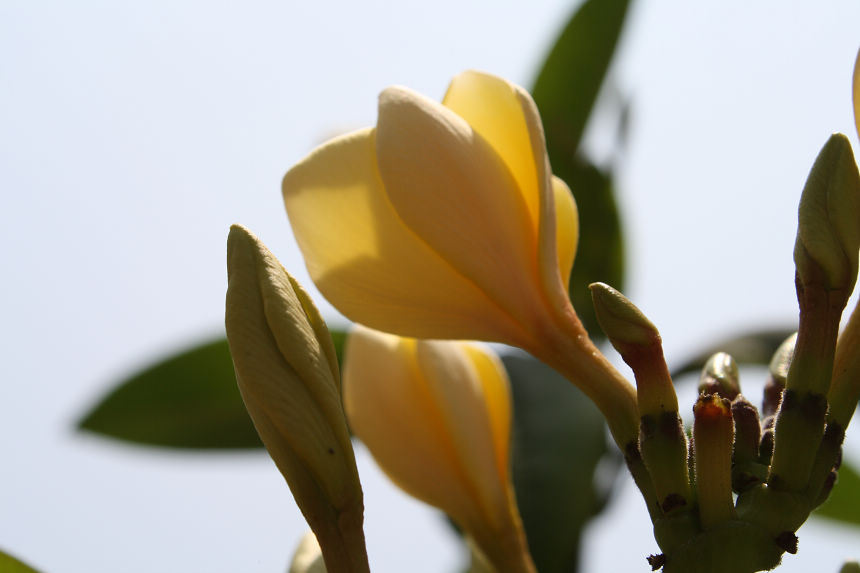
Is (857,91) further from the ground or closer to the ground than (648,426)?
further from the ground

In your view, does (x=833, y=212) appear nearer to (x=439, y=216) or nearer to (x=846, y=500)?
(x=439, y=216)

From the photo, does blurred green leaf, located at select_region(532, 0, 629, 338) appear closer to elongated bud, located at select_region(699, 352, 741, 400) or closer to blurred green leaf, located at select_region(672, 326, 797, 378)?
blurred green leaf, located at select_region(672, 326, 797, 378)

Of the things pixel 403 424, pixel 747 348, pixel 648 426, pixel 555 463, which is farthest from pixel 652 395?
pixel 747 348

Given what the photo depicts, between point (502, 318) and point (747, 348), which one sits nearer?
point (502, 318)

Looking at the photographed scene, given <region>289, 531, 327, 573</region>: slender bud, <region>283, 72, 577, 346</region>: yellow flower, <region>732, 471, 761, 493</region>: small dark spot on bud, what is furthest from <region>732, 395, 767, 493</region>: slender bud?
<region>289, 531, 327, 573</region>: slender bud

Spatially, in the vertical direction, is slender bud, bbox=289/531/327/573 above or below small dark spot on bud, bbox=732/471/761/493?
below

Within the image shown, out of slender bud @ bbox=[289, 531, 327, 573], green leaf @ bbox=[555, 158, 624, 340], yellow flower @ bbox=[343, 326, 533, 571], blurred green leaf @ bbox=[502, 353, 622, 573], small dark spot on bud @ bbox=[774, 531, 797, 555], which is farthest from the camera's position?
green leaf @ bbox=[555, 158, 624, 340]

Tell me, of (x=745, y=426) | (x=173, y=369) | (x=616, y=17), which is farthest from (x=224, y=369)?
(x=745, y=426)
